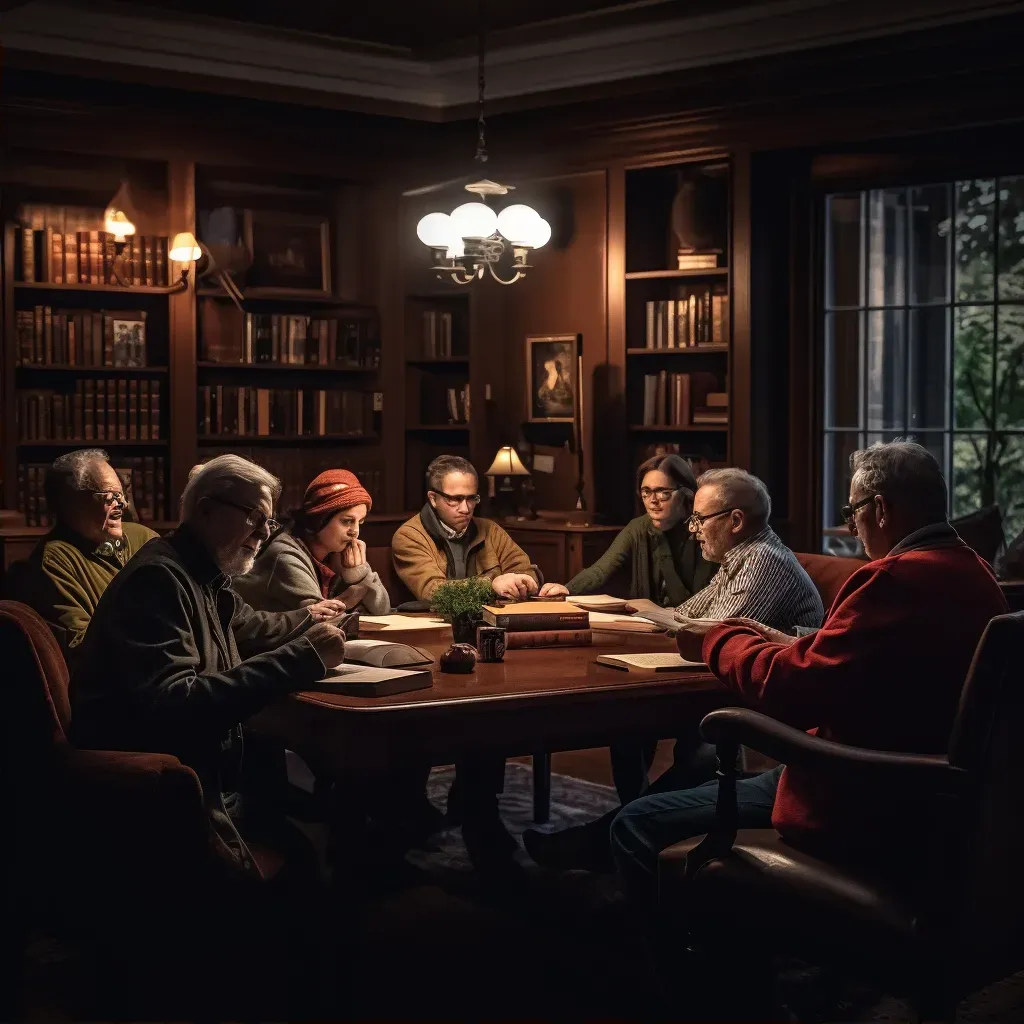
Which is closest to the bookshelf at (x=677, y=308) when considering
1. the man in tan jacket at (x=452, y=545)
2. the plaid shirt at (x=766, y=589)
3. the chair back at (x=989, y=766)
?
the man in tan jacket at (x=452, y=545)

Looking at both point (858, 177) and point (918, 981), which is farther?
point (858, 177)

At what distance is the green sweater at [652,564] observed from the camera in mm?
5023

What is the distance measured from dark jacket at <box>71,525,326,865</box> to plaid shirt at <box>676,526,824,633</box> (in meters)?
1.28

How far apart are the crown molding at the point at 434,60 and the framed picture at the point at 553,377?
1158mm

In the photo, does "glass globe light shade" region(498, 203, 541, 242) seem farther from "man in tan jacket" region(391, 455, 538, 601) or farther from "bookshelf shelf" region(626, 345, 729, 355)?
"bookshelf shelf" region(626, 345, 729, 355)

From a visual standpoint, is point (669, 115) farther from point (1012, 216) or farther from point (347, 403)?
point (347, 403)

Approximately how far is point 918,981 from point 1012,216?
13.7 ft

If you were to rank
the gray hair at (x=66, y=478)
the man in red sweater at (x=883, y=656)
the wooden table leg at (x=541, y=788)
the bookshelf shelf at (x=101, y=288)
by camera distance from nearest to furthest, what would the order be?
1. the man in red sweater at (x=883, y=656)
2. the gray hair at (x=66, y=478)
3. the wooden table leg at (x=541, y=788)
4. the bookshelf shelf at (x=101, y=288)

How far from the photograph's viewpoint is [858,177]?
19.8 ft

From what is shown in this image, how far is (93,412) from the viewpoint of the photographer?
20.7ft

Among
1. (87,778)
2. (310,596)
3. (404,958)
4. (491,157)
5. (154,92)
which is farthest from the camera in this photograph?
(491,157)

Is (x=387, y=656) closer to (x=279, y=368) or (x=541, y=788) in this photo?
(x=541, y=788)

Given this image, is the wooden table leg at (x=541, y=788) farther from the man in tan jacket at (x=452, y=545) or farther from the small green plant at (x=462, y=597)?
the small green plant at (x=462, y=597)

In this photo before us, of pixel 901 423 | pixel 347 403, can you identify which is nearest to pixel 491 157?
pixel 347 403
